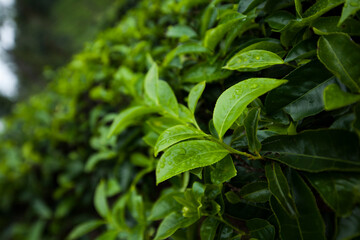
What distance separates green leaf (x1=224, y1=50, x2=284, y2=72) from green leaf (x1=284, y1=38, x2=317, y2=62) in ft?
0.16

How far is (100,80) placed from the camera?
71.7 inches

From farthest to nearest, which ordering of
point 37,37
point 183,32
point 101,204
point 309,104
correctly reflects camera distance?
1. point 37,37
2. point 101,204
3. point 183,32
4. point 309,104

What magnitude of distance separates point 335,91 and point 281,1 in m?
0.40

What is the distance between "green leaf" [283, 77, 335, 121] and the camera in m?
0.51

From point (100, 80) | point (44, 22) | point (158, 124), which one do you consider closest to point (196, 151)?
point (158, 124)

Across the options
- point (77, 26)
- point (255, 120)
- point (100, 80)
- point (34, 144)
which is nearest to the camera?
point (255, 120)

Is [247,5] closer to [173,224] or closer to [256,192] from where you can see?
[256,192]

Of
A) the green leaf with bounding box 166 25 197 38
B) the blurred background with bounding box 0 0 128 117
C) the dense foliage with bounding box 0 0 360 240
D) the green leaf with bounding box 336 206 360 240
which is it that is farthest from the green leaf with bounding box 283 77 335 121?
the blurred background with bounding box 0 0 128 117

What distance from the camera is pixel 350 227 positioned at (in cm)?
42

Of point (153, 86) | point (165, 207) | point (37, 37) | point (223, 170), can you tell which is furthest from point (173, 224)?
point (37, 37)

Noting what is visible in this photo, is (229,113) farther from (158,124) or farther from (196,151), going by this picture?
(158,124)

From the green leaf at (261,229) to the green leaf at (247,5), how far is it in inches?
24.0

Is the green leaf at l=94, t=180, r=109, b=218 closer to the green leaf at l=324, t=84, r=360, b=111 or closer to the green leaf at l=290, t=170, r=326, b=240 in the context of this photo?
the green leaf at l=290, t=170, r=326, b=240

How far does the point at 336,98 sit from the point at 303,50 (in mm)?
201
